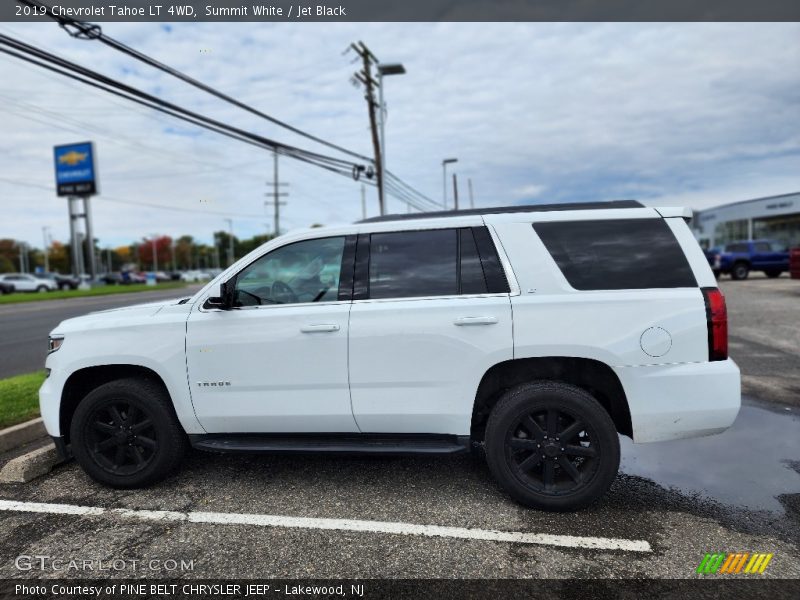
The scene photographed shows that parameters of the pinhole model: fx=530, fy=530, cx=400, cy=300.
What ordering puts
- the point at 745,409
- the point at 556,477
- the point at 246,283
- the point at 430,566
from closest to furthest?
the point at 430,566 → the point at 556,477 → the point at 246,283 → the point at 745,409

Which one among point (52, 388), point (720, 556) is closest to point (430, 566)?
point (720, 556)

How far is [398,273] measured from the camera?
3533 millimetres

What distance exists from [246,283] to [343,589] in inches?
80.6

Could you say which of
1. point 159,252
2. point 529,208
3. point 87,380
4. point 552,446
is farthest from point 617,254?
point 159,252

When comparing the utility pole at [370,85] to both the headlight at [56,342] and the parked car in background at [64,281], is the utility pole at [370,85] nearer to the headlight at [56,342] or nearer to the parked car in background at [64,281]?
the headlight at [56,342]

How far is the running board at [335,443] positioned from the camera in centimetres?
336

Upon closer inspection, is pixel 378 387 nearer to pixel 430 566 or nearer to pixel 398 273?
pixel 398 273

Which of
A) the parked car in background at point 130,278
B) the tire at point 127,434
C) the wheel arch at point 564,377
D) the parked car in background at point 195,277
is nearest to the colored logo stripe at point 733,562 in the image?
the wheel arch at point 564,377

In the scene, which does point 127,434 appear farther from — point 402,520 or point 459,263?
point 459,263

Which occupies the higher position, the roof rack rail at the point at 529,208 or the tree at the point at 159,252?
the tree at the point at 159,252

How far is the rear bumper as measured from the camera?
10.3 ft

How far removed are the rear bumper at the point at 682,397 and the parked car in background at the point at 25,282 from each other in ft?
164

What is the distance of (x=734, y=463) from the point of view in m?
4.00

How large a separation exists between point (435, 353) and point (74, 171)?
55.2 meters
